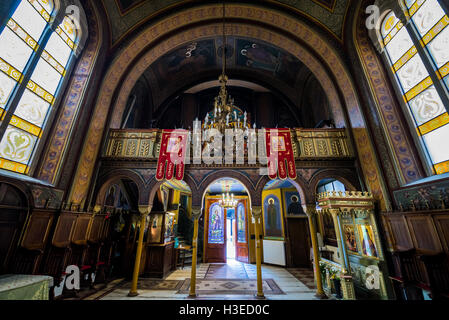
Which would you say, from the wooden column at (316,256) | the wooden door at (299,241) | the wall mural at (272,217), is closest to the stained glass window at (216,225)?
the wall mural at (272,217)

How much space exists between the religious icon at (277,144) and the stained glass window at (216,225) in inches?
268

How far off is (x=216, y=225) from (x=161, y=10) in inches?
496

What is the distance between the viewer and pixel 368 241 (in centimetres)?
575

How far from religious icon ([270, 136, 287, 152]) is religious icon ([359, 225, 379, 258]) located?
12.6 ft

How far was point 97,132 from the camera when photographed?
23.1ft

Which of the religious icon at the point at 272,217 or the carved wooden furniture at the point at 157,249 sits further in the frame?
the religious icon at the point at 272,217

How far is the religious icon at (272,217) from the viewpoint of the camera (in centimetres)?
1058

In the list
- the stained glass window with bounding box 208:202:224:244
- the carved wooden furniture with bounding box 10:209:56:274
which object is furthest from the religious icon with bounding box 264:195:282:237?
the carved wooden furniture with bounding box 10:209:56:274

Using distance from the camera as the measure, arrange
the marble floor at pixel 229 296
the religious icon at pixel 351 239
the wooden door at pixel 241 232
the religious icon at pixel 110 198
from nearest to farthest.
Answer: the marble floor at pixel 229 296, the religious icon at pixel 351 239, the religious icon at pixel 110 198, the wooden door at pixel 241 232

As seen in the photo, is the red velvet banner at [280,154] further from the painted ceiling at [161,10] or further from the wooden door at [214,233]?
the wooden door at [214,233]

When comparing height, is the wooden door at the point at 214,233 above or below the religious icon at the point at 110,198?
below

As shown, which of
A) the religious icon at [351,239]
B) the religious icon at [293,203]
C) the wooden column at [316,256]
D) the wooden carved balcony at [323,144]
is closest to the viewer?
the wooden column at [316,256]

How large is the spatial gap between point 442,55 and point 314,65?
4734 mm
